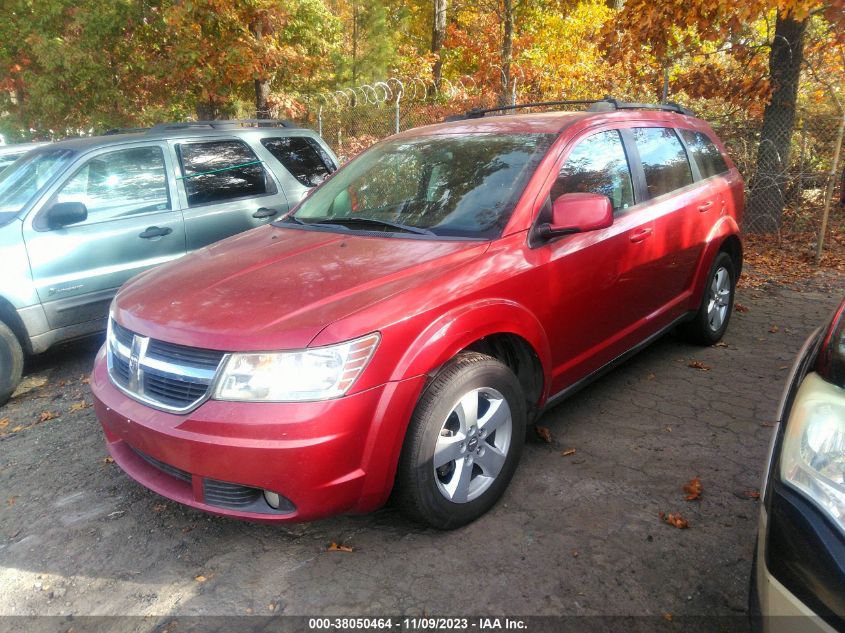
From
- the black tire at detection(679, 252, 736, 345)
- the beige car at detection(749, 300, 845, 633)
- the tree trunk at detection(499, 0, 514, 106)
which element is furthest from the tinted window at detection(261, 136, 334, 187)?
the tree trunk at detection(499, 0, 514, 106)

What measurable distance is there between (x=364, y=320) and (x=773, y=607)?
155 centimetres

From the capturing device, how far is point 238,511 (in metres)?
2.52

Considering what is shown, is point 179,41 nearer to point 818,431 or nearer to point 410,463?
point 410,463

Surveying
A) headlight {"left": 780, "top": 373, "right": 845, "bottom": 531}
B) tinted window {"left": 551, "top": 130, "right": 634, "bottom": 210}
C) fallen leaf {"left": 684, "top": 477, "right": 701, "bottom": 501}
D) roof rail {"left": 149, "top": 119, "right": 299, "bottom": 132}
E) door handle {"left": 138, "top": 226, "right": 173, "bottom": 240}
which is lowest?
fallen leaf {"left": 684, "top": 477, "right": 701, "bottom": 501}

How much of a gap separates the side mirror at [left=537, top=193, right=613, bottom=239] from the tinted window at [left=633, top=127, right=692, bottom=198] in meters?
1.16

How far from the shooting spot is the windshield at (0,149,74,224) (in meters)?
4.83

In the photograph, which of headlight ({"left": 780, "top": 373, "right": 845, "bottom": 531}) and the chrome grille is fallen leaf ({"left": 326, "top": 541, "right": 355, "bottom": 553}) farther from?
headlight ({"left": 780, "top": 373, "right": 845, "bottom": 531})

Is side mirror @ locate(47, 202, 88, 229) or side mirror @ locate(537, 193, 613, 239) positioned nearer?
side mirror @ locate(537, 193, 613, 239)

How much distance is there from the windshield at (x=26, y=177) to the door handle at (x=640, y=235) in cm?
418

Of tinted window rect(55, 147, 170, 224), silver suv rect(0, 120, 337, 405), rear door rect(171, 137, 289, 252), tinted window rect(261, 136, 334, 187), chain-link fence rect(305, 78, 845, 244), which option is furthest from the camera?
chain-link fence rect(305, 78, 845, 244)

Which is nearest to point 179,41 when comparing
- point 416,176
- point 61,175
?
point 61,175

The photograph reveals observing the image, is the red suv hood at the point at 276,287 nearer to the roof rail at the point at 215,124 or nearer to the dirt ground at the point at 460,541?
the dirt ground at the point at 460,541

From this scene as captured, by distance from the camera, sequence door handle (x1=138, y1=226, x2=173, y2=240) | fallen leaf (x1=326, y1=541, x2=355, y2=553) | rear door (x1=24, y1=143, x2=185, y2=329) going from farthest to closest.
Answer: door handle (x1=138, y1=226, x2=173, y2=240)
rear door (x1=24, y1=143, x2=185, y2=329)
fallen leaf (x1=326, y1=541, x2=355, y2=553)

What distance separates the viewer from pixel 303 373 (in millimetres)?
2381
